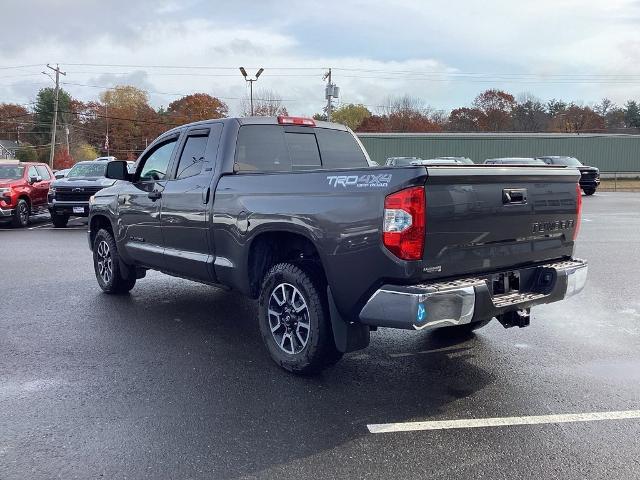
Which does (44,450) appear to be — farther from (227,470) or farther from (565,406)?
(565,406)

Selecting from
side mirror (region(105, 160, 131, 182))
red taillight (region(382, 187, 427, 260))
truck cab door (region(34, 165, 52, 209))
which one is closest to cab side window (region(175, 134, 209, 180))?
side mirror (region(105, 160, 131, 182))

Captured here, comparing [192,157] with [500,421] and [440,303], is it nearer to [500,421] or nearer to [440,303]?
[440,303]

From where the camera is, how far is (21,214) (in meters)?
16.3

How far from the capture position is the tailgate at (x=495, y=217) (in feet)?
12.3

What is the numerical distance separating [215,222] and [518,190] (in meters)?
2.63

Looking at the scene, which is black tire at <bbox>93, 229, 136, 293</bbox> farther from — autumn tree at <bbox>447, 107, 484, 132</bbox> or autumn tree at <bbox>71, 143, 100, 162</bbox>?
autumn tree at <bbox>447, 107, 484, 132</bbox>

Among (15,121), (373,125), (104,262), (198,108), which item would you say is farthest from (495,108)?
(104,262)

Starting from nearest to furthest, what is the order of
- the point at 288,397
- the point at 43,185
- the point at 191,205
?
the point at 288,397
the point at 191,205
the point at 43,185

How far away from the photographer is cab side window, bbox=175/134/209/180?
5.68m

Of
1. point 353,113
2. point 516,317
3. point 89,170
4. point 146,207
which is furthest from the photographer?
point 353,113

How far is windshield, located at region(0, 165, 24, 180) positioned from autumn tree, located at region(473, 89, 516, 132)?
7335cm

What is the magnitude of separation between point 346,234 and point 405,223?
0.47 m

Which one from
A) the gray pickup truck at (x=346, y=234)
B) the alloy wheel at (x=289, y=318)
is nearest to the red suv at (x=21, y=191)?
the gray pickup truck at (x=346, y=234)

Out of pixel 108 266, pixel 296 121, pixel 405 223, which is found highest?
pixel 296 121
